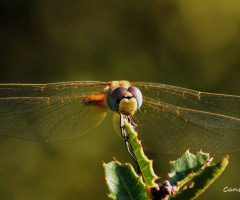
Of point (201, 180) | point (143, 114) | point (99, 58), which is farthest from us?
point (99, 58)

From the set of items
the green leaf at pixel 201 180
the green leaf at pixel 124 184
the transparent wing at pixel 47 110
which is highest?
the transparent wing at pixel 47 110

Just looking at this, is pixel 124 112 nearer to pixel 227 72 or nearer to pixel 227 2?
pixel 227 72

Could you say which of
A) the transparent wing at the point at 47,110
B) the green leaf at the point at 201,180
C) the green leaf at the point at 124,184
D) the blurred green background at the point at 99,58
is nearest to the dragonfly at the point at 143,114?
the transparent wing at the point at 47,110

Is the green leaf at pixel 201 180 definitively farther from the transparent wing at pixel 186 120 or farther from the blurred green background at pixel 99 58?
the blurred green background at pixel 99 58

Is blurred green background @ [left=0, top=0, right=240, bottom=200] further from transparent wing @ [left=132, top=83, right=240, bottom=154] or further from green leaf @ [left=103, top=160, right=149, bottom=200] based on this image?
green leaf @ [left=103, top=160, right=149, bottom=200]

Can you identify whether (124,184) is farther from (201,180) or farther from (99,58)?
(99,58)

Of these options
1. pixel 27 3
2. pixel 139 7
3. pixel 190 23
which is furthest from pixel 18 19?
pixel 190 23

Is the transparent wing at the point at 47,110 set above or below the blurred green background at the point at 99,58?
below

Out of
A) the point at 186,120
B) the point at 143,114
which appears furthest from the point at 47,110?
the point at 186,120
